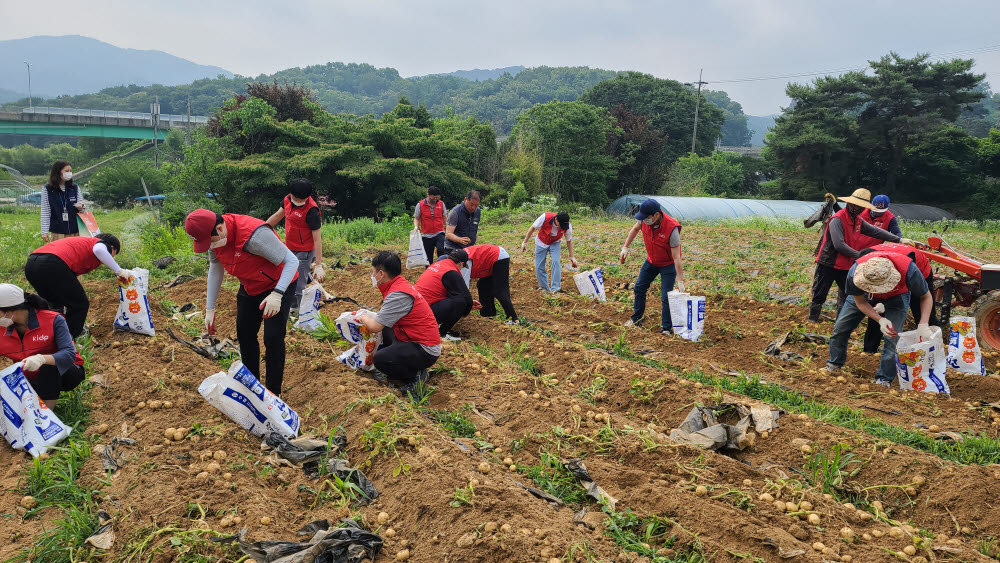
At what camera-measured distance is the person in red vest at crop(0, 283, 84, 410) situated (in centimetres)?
398

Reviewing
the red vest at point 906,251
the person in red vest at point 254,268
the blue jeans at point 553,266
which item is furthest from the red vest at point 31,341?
the red vest at point 906,251

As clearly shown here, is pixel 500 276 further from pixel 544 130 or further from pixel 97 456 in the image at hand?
pixel 544 130

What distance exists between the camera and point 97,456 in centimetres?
372

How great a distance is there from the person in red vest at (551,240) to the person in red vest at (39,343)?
5.13 metres

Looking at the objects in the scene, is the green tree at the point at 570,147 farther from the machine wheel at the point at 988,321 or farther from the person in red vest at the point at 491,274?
the machine wheel at the point at 988,321

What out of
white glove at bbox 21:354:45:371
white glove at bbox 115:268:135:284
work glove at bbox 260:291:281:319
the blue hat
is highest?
the blue hat

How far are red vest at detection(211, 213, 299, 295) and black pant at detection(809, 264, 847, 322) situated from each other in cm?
559

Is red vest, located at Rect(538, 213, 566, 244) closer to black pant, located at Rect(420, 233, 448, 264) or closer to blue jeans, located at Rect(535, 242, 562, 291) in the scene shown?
blue jeans, located at Rect(535, 242, 562, 291)

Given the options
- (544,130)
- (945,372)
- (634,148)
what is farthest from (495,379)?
(634,148)

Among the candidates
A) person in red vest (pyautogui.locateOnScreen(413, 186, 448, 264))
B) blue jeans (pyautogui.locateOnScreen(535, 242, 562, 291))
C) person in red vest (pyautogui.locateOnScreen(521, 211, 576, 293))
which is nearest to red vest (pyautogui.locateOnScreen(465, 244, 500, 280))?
person in red vest (pyautogui.locateOnScreen(521, 211, 576, 293))

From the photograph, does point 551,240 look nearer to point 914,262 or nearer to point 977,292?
point 914,262

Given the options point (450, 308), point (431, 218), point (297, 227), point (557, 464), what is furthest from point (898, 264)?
point (297, 227)

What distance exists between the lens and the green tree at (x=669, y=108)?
45312mm

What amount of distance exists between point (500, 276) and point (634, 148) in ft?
86.5
